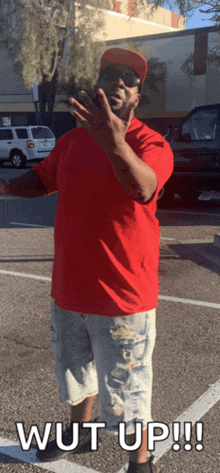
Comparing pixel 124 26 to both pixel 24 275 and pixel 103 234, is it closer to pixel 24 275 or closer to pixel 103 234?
pixel 24 275

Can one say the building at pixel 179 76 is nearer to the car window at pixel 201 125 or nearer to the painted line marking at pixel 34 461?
the car window at pixel 201 125

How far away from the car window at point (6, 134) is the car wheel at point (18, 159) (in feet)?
2.65

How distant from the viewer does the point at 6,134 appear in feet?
81.6

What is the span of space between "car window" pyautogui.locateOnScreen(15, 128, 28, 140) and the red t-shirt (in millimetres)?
22622

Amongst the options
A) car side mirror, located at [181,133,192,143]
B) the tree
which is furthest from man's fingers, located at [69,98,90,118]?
the tree

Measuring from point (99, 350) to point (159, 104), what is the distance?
31154 millimetres

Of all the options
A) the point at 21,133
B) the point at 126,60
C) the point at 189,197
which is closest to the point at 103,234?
the point at 126,60

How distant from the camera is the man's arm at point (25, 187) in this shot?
8.02 feet

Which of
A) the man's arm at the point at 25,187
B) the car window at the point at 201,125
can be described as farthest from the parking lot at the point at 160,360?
the car window at the point at 201,125

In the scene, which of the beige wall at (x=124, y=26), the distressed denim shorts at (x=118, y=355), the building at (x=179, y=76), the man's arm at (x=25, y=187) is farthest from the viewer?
the beige wall at (x=124, y=26)

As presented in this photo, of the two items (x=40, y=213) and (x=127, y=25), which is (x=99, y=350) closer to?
(x=40, y=213)

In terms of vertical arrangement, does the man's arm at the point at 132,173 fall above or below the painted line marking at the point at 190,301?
above

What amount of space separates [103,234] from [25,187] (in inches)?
21.5

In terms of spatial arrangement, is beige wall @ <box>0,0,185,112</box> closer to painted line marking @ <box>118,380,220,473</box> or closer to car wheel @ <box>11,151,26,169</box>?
car wheel @ <box>11,151,26,169</box>
